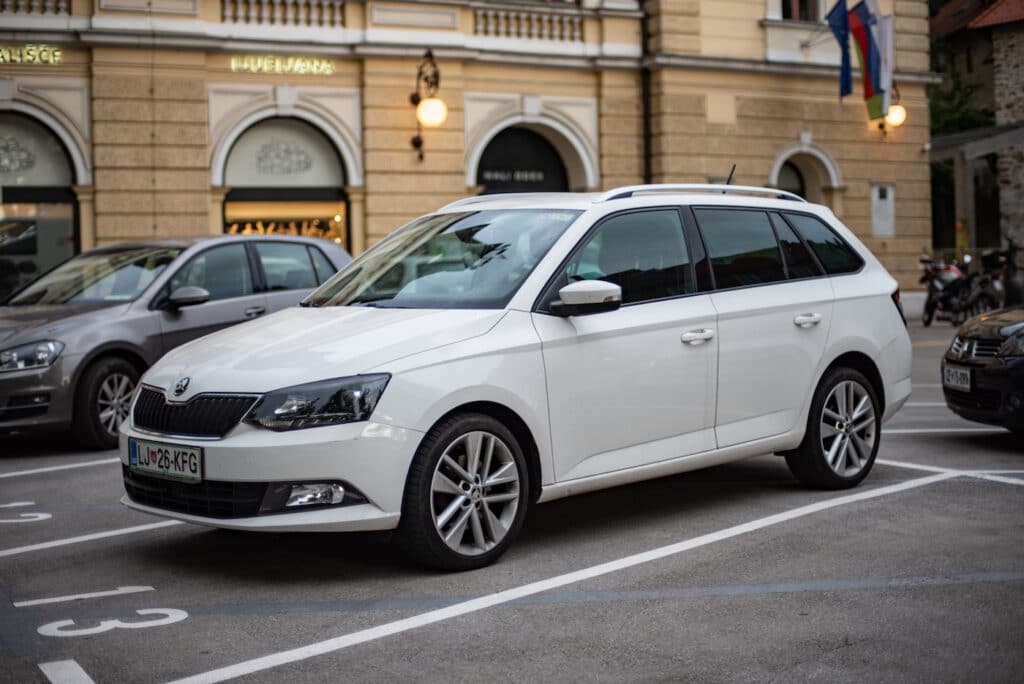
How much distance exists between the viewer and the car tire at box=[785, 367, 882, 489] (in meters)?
7.38

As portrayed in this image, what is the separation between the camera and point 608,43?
2230 cm

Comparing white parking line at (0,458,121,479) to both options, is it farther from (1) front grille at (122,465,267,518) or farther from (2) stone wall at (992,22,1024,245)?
(2) stone wall at (992,22,1024,245)

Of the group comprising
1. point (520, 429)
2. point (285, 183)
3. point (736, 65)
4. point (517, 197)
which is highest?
point (736, 65)

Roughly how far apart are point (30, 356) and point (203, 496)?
480 cm

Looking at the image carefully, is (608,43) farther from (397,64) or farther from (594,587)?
(594,587)

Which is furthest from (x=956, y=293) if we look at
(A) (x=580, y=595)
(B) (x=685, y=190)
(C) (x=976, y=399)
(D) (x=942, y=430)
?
(A) (x=580, y=595)

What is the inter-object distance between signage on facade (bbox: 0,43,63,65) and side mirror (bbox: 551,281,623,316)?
1437cm

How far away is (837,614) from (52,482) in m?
5.71

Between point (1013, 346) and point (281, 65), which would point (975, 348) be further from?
point (281, 65)

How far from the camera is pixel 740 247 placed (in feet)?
23.6

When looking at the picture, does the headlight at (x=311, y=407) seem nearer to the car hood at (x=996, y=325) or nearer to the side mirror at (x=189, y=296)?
the side mirror at (x=189, y=296)

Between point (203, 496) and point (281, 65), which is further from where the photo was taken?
point (281, 65)

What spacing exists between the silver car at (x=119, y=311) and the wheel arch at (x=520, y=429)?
4.90m

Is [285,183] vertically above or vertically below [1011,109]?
below
